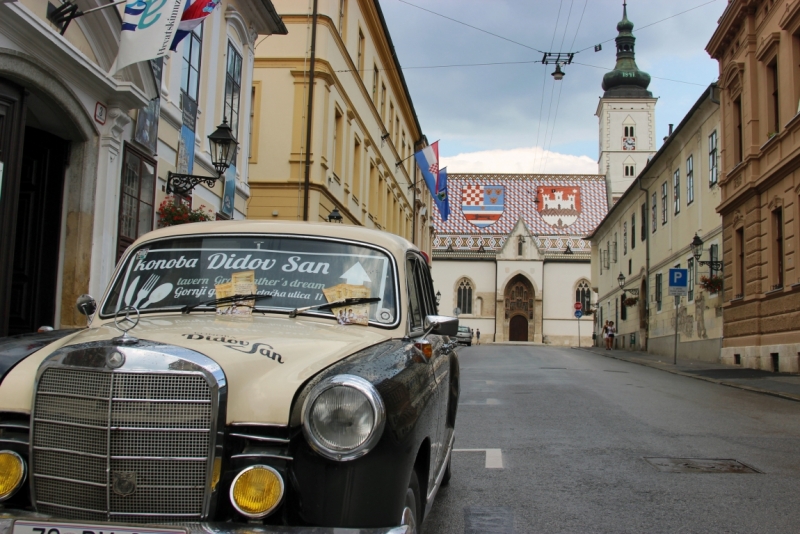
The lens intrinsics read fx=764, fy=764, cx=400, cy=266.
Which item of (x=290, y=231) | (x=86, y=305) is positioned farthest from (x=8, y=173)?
(x=290, y=231)

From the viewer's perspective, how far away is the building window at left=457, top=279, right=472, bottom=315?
77750mm

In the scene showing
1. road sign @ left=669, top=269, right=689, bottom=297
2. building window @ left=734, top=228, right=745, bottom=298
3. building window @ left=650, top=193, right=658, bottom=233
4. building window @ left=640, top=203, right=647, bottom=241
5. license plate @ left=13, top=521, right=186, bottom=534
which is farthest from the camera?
building window @ left=640, top=203, right=647, bottom=241

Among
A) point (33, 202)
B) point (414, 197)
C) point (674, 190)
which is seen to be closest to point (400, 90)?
point (414, 197)

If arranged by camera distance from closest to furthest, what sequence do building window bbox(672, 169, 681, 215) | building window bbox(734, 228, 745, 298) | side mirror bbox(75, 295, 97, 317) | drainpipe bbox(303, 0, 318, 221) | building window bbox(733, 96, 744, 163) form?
side mirror bbox(75, 295, 97, 317) < drainpipe bbox(303, 0, 318, 221) < building window bbox(734, 228, 745, 298) < building window bbox(733, 96, 744, 163) < building window bbox(672, 169, 681, 215)

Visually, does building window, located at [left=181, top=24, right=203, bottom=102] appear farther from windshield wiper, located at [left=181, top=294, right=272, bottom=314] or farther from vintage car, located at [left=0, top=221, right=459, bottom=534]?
vintage car, located at [left=0, top=221, right=459, bottom=534]

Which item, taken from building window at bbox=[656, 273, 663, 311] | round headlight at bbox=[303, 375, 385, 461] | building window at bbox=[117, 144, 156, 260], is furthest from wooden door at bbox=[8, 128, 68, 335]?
building window at bbox=[656, 273, 663, 311]

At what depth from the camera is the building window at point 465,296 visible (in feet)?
255

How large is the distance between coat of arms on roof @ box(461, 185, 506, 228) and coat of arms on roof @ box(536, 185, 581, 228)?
171 inches

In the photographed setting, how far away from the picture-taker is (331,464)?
259cm

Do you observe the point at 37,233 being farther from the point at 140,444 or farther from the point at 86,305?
the point at 140,444

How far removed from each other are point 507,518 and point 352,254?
78.5 inches

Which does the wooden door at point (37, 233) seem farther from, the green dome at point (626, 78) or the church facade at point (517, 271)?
the green dome at point (626, 78)

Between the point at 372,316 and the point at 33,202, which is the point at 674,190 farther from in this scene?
the point at 372,316

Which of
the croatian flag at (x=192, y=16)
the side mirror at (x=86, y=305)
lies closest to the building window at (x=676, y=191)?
the croatian flag at (x=192, y=16)
